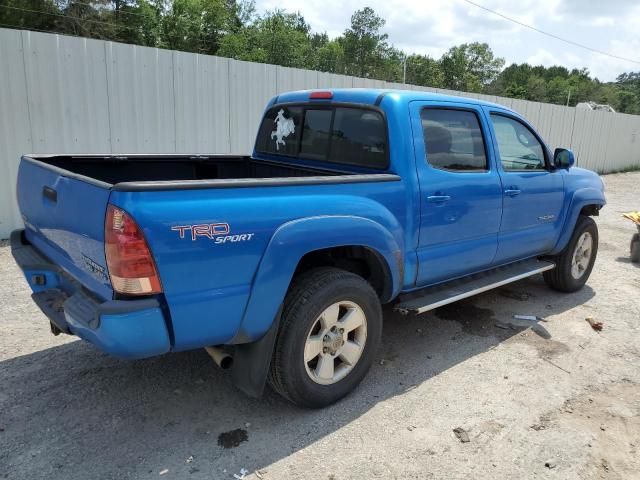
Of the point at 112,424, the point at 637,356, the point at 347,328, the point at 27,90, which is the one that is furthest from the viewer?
the point at 27,90

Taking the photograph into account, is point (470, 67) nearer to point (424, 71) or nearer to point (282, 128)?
point (424, 71)

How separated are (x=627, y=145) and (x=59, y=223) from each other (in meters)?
22.9

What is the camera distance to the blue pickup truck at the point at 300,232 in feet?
7.77

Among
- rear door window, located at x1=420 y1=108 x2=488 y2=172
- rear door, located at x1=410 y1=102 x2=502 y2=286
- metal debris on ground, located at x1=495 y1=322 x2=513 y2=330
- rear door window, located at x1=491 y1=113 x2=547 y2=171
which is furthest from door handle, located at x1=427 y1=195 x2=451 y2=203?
metal debris on ground, located at x1=495 y1=322 x2=513 y2=330

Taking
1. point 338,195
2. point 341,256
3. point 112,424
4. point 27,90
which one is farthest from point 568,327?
point 27,90

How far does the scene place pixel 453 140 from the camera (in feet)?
12.8

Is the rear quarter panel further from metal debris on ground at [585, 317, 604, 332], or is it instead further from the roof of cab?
metal debris on ground at [585, 317, 604, 332]

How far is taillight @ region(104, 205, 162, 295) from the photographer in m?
2.26

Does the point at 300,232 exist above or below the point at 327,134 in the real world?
below

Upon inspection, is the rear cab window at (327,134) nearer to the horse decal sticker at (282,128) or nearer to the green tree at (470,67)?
the horse decal sticker at (282,128)

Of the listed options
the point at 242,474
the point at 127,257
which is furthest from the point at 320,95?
the point at 242,474

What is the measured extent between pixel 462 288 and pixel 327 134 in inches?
63.2

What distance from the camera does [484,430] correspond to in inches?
121

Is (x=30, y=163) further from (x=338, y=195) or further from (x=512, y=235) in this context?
(x=512, y=235)
